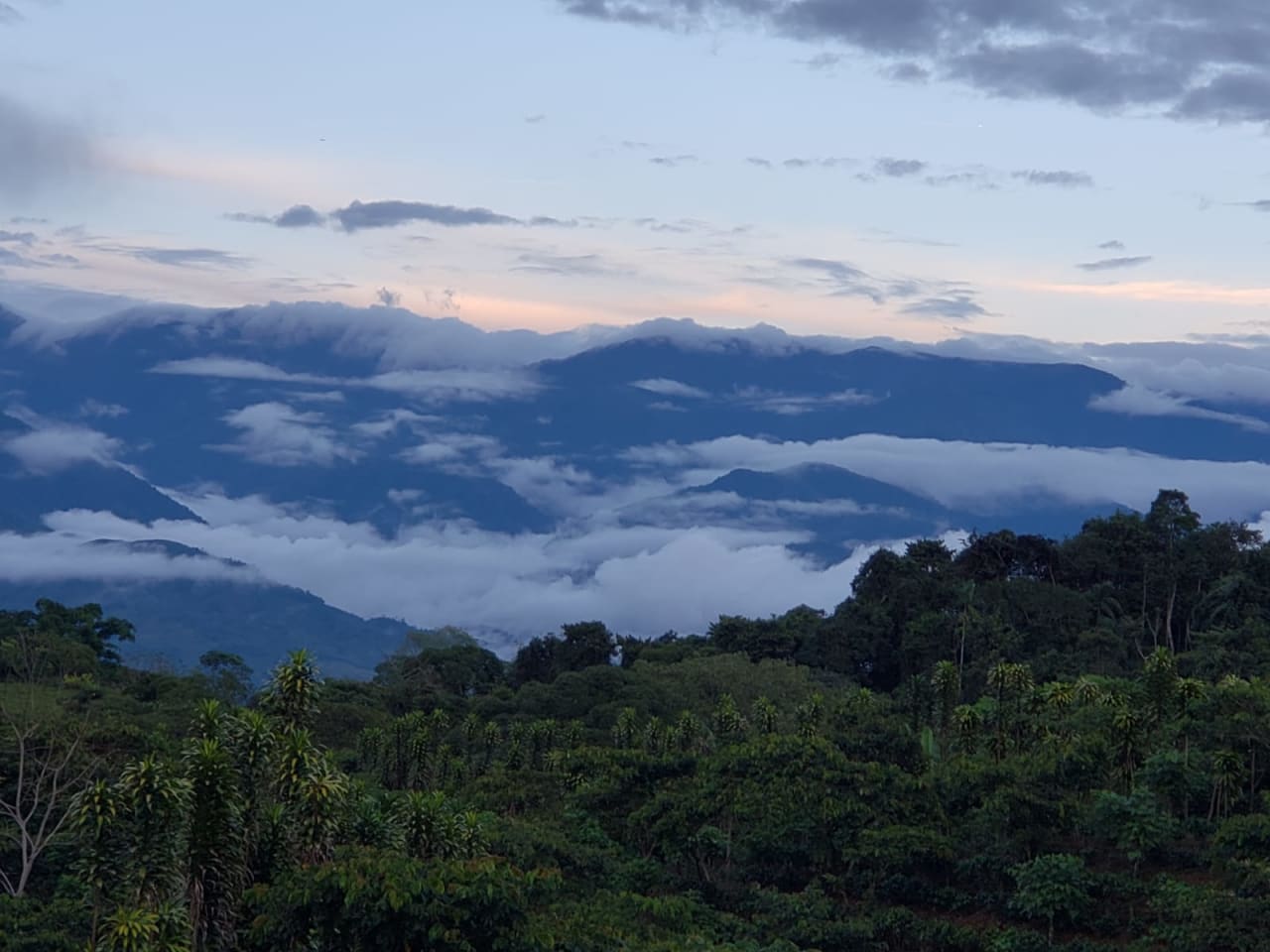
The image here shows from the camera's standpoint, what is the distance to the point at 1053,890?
1561 inches

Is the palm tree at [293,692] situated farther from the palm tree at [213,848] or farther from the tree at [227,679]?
the tree at [227,679]

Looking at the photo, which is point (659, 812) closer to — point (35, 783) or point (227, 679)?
point (35, 783)

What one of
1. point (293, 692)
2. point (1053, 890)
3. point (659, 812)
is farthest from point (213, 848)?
point (1053, 890)

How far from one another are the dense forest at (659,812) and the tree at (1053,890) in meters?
0.10

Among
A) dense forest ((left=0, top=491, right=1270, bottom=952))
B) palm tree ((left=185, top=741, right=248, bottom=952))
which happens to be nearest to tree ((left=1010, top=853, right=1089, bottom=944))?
dense forest ((left=0, top=491, right=1270, bottom=952))

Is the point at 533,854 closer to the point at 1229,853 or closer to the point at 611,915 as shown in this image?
the point at 611,915

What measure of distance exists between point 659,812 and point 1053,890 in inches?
488

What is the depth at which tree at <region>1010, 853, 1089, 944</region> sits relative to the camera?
39531mm

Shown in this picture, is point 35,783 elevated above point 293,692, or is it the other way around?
point 293,692

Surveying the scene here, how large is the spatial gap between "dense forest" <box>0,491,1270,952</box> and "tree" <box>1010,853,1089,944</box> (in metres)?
0.10

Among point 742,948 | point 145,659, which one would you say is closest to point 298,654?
point 742,948

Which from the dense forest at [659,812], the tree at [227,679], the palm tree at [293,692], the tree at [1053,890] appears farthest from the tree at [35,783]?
the tree at [227,679]

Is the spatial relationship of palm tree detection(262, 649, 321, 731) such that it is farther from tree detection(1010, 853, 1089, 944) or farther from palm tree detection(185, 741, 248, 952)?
tree detection(1010, 853, 1089, 944)

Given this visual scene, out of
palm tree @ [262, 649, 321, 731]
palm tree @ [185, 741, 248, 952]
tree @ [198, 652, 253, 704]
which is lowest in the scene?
tree @ [198, 652, 253, 704]
